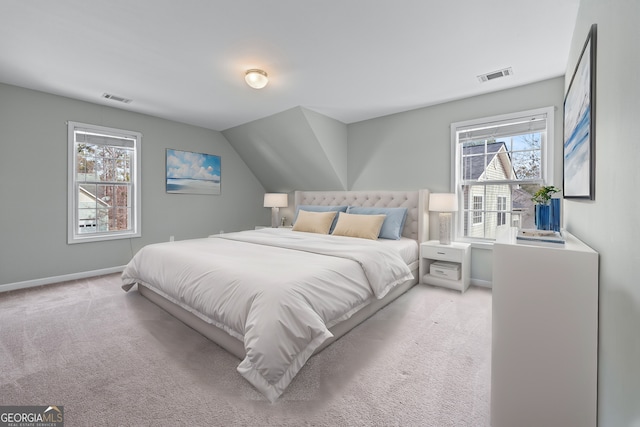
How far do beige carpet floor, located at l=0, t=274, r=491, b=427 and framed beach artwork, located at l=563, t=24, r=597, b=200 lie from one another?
4.21 ft

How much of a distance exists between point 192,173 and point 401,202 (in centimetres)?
366

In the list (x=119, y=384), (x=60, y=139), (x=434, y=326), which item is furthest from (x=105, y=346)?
(x=60, y=139)

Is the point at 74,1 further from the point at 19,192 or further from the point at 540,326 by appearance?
the point at 540,326

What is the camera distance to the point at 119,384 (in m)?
1.67

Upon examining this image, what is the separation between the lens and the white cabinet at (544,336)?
118 cm

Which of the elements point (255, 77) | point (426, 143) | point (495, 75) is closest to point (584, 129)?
point (495, 75)

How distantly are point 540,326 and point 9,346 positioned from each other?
3467 mm

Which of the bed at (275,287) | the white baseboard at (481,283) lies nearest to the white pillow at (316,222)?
the bed at (275,287)

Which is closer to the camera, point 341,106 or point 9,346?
point 9,346

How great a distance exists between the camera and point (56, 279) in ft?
11.8

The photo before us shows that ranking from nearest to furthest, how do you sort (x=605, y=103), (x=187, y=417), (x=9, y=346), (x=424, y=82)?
(x=605, y=103), (x=187, y=417), (x=9, y=346), (x=424, y=82)

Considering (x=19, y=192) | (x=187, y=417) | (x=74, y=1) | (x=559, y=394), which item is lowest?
(x=187, y=417)
